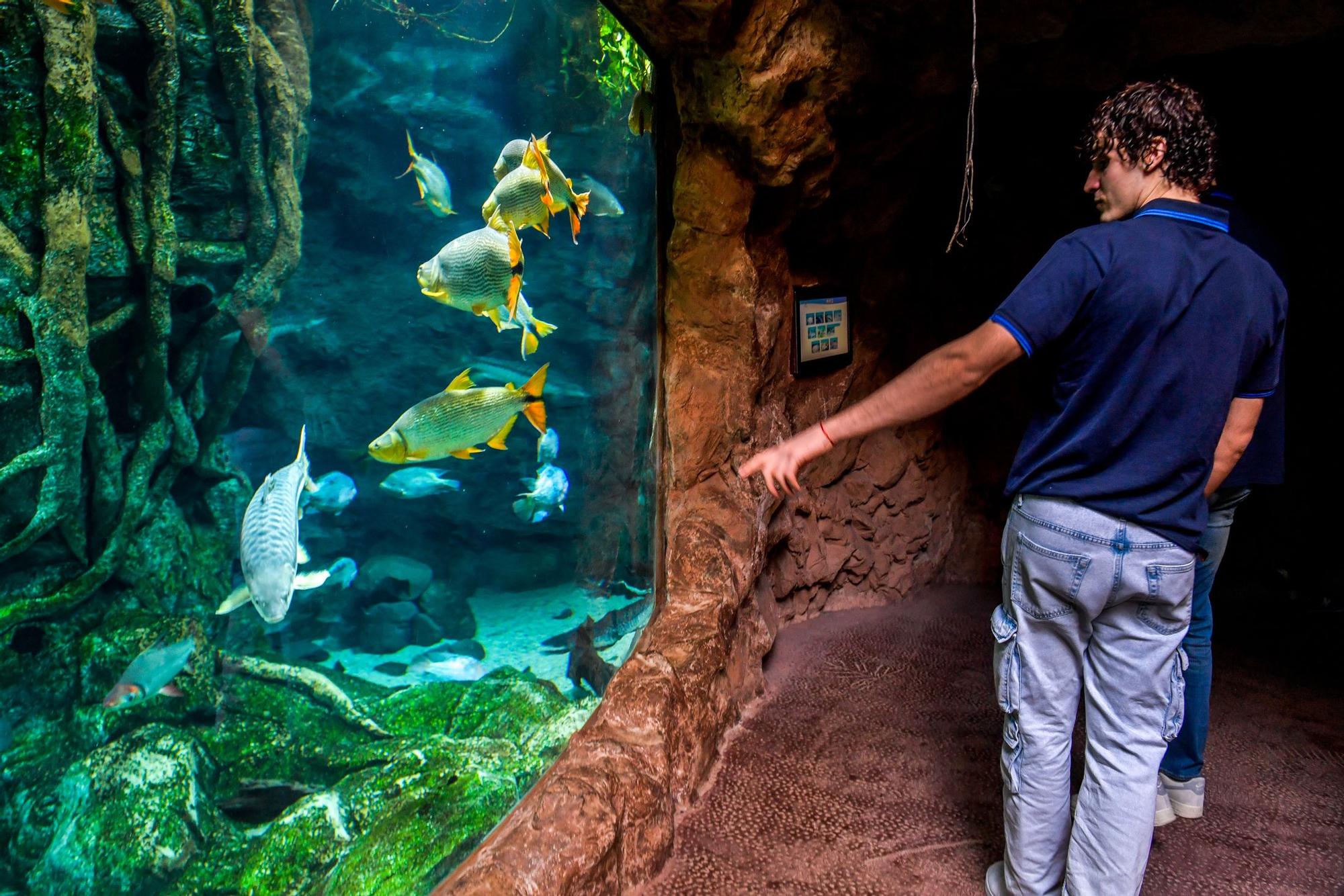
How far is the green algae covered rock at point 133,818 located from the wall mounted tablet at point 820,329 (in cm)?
303

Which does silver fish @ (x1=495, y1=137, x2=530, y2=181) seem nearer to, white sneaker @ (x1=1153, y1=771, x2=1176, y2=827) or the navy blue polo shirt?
the navy blue polo shirt

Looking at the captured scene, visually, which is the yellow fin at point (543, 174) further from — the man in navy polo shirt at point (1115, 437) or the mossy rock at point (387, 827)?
the mossy rock at point (387, 827)

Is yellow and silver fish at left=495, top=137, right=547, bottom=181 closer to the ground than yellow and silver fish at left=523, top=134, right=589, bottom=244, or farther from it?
farther from it

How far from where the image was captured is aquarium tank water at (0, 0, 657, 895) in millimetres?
1890


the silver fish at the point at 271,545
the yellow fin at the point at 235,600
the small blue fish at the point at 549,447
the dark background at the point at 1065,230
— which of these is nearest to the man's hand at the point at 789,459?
the silver fish at the point at 271,545

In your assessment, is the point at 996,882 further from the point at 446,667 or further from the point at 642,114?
the point at 642,114

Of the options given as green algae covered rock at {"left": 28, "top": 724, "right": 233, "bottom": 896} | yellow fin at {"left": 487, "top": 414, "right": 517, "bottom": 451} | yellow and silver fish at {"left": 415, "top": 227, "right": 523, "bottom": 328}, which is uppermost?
yellow and silver fish at {"left": 415, "top": 227, "right": 523, "bottom": 328}

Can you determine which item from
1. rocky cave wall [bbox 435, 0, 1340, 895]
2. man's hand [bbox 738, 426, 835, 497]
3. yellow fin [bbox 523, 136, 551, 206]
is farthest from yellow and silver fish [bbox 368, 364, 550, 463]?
man's hand [bbox 738, 426, 835, 497]

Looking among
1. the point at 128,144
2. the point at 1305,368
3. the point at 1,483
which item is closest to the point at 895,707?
the point at 1,483

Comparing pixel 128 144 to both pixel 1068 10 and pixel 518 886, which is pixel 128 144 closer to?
pixel 518 886

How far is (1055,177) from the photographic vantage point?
4.53 m

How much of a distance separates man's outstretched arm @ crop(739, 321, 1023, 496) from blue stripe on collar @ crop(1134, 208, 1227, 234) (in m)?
0.48

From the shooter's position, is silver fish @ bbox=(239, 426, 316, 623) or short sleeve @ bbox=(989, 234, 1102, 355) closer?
short sleeve @ bbox=(989, 234, 1102, 355)

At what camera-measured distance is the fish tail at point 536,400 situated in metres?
2.93
